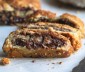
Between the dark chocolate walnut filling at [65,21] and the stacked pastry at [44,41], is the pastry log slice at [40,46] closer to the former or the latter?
the stacked pastry at [44,41]

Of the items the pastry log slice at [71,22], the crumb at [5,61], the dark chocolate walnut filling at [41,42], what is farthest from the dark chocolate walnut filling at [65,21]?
the crumb at [5,61]

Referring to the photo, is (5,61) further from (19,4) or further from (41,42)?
(19,4)

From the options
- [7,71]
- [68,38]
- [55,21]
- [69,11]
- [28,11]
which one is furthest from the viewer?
[69,11]

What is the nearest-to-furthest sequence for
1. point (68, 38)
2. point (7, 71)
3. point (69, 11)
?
point (7, 71) → point (68, 38) → point (69, 11)

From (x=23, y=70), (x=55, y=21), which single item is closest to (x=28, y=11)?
(x=55, y=21)

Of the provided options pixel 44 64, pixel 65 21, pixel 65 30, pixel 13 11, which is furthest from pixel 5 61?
pixel 13 11

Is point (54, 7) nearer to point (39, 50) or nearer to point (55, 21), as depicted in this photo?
point (55, 21)

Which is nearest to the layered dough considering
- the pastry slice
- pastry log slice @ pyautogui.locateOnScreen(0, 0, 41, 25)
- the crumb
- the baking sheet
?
pastry log slice @ pyautogui.locateOnScreen(0, 0, 41, 25)
